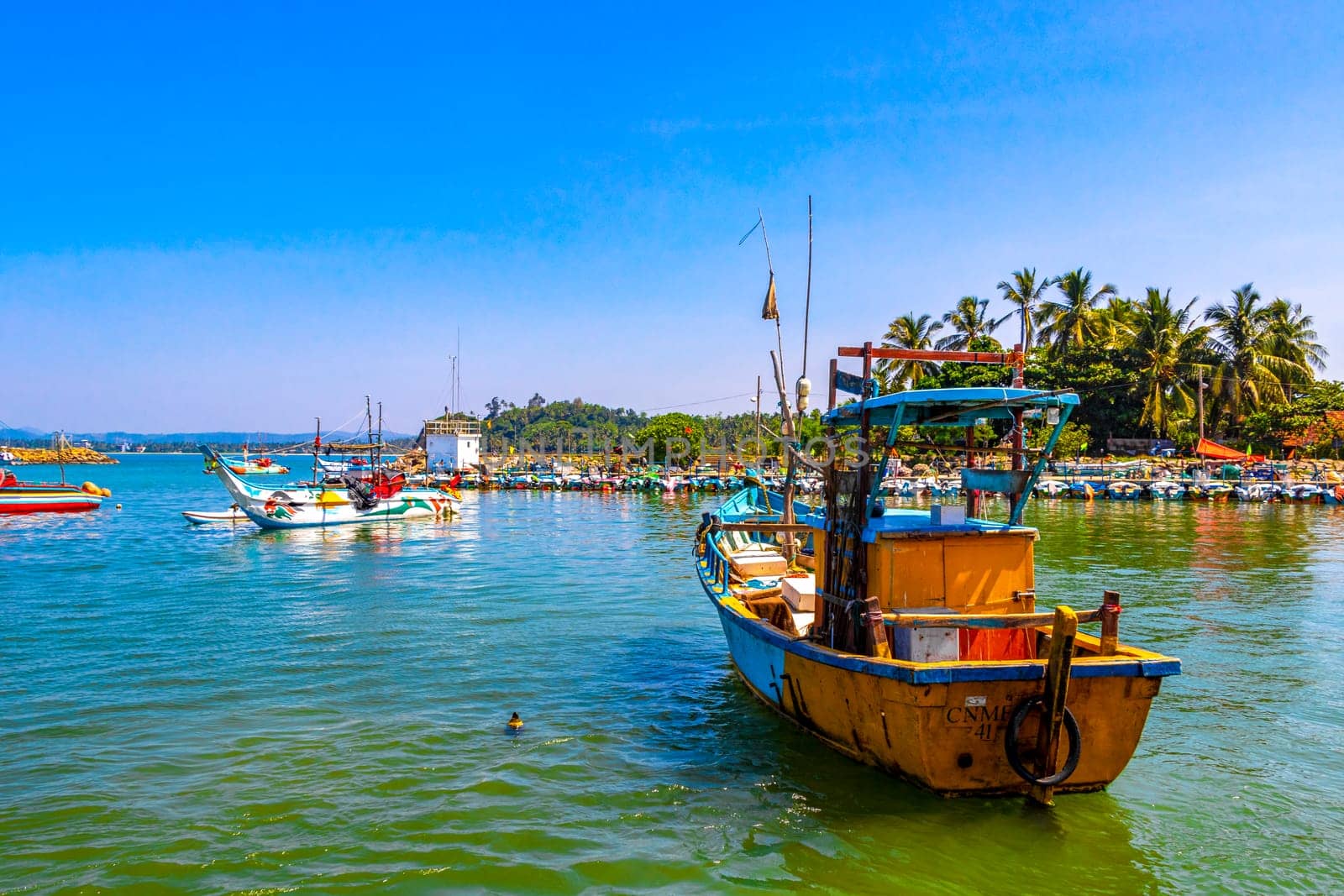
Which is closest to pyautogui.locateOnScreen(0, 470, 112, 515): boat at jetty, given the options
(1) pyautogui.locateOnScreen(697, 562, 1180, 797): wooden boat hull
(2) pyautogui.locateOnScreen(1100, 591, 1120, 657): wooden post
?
(1) pyautogui.locateOnScreen(697, 562, 1180, 797): wooden boat hull

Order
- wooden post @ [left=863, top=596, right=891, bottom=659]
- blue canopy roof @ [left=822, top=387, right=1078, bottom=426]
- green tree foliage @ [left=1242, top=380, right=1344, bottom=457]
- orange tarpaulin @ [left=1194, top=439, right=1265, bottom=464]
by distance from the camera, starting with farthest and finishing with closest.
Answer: green tree foliage @ [left=1242, top=380, right=1344, bottom=457] < orange tarpaulin @ [left=1194, top=439, right=1265, bottom=464] < blue canopy roof @ [left=822, top=387, right=1078, bottom=426] < wooden post @ [left=863, top=596, right=891, bottom=659]

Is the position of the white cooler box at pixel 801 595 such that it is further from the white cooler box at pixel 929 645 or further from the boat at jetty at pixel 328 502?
the boat at jetty at pixel 328 502

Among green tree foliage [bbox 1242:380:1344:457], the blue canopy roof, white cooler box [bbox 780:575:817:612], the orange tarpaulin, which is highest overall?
green tree foliage [bbox 1242:380:1344:457]

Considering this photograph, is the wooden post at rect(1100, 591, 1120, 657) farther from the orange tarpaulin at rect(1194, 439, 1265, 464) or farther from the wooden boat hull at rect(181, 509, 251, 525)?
the orange tarpaulin at rect(1194, 439, 1265, 464)

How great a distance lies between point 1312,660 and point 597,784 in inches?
474

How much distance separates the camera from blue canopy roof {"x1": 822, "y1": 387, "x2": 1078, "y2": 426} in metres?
8.01

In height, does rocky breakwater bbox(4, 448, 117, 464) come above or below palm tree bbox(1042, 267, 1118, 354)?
below

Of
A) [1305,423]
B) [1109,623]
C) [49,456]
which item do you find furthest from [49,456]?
[1109,623]

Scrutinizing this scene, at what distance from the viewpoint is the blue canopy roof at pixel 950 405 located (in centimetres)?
801

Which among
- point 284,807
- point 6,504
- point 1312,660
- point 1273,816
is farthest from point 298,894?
point 6,504

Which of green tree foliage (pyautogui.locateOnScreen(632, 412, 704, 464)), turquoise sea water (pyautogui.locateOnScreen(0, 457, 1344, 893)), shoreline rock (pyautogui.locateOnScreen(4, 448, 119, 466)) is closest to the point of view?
turquoise sea water (pyautogui.locateOnScreen(0, 457, 1344, 893))

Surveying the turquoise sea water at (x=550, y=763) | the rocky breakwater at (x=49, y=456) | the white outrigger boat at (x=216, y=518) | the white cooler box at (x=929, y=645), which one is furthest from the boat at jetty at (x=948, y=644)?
A: the rocky breakwater at (x=49, y=456)

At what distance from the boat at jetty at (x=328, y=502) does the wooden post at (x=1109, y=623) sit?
33.3 m

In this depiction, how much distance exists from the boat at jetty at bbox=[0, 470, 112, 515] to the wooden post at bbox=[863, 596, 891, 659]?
160 feet
